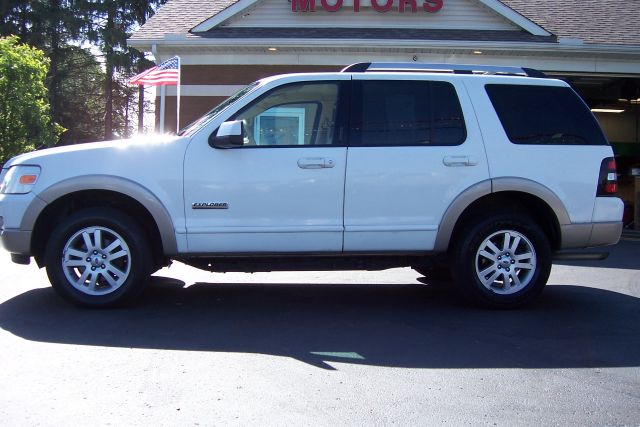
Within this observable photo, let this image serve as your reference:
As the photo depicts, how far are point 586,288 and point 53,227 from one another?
5483mm

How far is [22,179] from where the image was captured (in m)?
5.37

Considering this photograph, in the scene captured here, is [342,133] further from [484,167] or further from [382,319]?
[382,319]

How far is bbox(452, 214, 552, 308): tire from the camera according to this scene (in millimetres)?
5656

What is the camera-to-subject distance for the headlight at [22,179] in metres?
5.36

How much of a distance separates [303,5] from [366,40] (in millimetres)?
2009

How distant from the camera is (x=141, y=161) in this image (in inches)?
210

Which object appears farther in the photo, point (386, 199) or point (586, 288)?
point (586, 288)

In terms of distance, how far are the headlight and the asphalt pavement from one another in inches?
41.5

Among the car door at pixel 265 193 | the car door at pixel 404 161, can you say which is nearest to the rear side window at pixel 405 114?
the car door at pixel 404 161

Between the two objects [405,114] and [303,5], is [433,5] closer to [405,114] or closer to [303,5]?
[303,5]

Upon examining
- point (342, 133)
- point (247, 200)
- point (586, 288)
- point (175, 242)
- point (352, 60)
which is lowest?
point (586, 288)

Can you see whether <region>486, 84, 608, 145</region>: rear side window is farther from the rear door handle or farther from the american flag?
the american flag

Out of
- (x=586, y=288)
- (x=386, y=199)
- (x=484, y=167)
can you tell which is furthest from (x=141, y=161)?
(x=586, y=288)

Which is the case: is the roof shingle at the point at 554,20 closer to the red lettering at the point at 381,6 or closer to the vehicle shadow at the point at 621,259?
the red lettering at the point at 381,6
